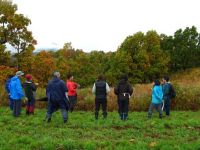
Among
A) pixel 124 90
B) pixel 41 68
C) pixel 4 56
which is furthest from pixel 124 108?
pixel 41 68

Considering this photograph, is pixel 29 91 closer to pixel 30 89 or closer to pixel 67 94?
pixel 30 89

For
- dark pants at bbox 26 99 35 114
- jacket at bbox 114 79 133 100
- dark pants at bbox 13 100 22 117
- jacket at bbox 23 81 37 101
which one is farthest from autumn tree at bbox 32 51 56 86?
jacket at bbox 114 79 133 100

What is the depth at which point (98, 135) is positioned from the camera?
12.9m

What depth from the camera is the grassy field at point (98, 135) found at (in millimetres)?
11070

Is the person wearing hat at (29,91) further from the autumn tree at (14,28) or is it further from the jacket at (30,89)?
the autumn tree at (14,28)

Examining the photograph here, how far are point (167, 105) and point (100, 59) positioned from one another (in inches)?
2789

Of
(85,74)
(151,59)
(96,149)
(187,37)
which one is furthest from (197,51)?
(96,149)

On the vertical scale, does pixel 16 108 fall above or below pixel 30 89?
below

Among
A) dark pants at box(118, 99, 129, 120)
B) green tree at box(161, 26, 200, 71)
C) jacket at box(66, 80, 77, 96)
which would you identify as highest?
green tree at box(161, 26, 200, 71)

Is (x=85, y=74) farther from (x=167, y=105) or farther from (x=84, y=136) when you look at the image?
(x=84, y=136)

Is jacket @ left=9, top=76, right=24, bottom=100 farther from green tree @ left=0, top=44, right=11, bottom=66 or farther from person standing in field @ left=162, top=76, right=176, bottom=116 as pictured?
green tree @ left=0, top=44, right=11, bottom=66

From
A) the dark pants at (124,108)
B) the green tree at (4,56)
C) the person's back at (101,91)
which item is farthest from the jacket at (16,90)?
the green tree at (4,56)

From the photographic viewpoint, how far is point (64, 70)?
240 ft

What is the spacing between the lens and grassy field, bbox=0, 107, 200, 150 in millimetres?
11070
